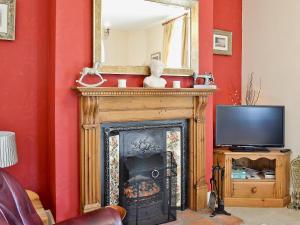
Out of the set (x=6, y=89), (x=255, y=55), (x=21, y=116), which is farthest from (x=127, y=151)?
(x=255, y=55)

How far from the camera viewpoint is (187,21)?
3311 mm

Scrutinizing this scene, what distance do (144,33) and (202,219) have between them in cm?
194

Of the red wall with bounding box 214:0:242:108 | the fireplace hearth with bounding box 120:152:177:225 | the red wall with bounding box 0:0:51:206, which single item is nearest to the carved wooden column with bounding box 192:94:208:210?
the fireplace hearth with bounding box 120:152:177:225

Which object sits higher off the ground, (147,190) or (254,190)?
(147,190)

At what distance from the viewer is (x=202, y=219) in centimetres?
310

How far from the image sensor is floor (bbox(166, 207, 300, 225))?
3045 mm

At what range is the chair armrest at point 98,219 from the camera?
172 cm

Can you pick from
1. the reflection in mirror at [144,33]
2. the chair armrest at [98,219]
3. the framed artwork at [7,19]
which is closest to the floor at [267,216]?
the reflection in mirror at [144,33]

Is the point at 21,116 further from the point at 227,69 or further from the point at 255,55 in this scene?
the point at 255,55

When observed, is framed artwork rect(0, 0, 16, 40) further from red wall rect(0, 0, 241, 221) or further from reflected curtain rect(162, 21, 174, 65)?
reflected curtain rect(162, 21, 174, 65)

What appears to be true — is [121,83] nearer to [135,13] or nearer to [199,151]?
[135,13]

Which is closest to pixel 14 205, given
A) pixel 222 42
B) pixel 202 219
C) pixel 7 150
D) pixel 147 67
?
pixel 7 150

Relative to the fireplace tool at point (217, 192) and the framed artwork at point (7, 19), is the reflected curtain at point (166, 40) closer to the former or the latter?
the fireplace tool at point (217, 192)

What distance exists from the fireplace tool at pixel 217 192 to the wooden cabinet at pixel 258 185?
0.13 meters
